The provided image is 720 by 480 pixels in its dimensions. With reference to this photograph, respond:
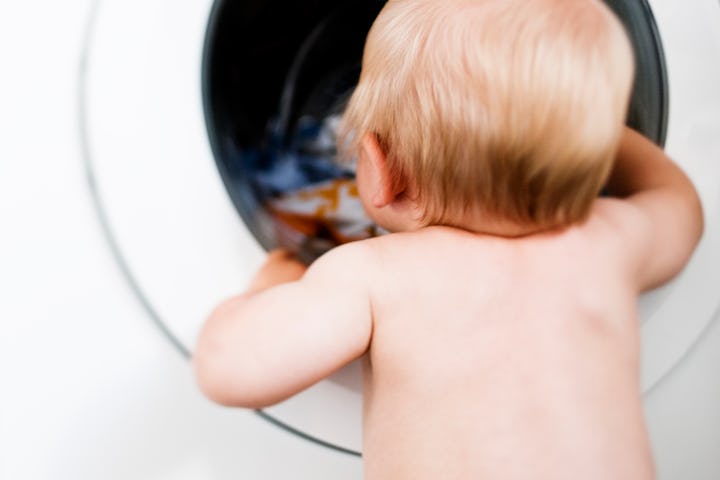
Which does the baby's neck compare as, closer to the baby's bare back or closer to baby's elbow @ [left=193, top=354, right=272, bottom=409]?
the baby's bare back

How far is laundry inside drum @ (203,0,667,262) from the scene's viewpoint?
0.45 meters

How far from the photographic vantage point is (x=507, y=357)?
398 millimetres

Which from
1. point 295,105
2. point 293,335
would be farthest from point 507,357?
point 295,105

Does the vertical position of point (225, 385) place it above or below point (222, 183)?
below

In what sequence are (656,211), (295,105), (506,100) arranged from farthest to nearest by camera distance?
(295,105) < (656,211) < (506,100)

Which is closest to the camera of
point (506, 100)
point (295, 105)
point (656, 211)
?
point (506, 100)

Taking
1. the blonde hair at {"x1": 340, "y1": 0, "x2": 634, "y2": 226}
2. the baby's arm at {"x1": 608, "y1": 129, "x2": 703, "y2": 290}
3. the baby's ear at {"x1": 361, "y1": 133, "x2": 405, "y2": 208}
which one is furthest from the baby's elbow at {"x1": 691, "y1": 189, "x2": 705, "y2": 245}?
the baby's ear at {"x1": 361, "y1": 133, "x2": 405, "y2": 208}

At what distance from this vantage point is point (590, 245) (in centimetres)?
42

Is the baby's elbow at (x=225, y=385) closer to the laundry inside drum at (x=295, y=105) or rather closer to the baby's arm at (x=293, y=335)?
the baby's arm at (x=293, y=335)

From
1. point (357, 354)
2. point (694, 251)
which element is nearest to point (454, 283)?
point (357, 354)

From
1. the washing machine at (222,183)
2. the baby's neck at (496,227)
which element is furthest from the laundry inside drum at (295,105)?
the baby's neck at (496,227)

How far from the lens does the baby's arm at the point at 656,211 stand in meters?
0.44

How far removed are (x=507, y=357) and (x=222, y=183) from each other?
0.79ft

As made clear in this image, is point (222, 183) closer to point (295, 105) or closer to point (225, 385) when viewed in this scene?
point (225, 385)
